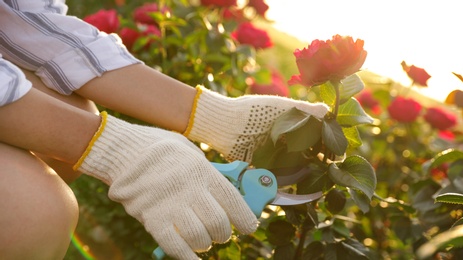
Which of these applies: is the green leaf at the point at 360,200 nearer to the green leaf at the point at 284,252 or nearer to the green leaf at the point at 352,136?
the green leaf at the point at 352,136

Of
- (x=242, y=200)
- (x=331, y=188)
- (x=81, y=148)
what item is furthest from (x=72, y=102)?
(x=331, y=188)

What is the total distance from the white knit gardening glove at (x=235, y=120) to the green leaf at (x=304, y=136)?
0.08 meters

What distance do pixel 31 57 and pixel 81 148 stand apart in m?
0.35

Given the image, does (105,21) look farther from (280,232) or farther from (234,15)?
(280,232)

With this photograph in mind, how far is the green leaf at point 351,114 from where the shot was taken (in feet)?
4.40

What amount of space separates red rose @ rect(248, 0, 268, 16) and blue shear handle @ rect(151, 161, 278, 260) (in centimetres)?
159

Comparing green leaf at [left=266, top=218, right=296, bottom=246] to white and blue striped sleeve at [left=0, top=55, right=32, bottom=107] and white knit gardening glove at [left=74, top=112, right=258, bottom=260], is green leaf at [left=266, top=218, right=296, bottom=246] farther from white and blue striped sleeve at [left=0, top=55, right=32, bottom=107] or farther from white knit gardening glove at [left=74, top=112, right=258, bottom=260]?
white and blue striped sleeve at [left=0, top=55, right=32, bottom=107]

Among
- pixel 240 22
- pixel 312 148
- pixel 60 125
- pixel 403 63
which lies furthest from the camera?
pixel 240 22

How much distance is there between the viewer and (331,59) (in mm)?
1237

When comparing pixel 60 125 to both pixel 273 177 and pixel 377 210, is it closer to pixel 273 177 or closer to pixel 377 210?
pixel 273 177

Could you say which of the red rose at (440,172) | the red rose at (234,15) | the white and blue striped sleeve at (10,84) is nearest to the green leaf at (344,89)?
the white and blue striped sleeve at (10,84)

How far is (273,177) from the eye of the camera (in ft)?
4.17

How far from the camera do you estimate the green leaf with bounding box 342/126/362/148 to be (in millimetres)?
1389

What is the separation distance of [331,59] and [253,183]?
11.6 inches
